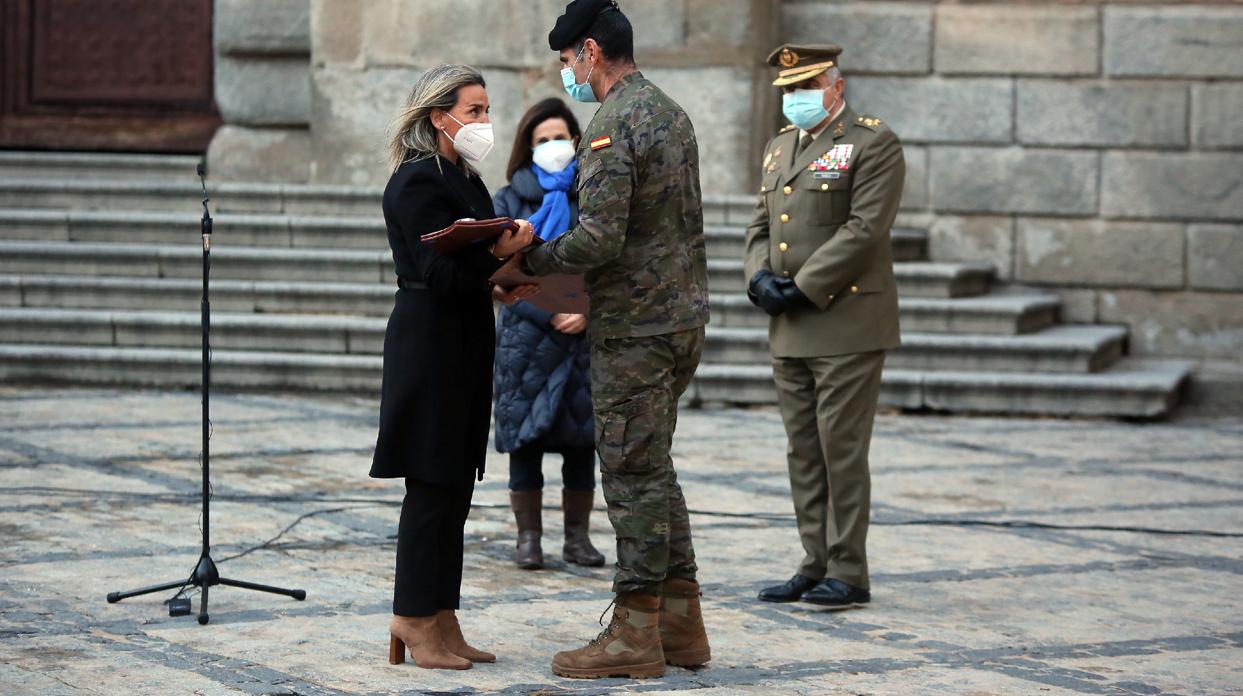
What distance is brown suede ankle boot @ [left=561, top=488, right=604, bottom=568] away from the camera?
22.9 ft

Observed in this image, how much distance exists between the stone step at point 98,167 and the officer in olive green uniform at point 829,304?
343 inches

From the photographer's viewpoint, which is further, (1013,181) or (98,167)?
(98,167)

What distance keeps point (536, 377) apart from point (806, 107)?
1419mm

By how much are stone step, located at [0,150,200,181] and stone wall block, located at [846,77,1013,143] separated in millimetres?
5123

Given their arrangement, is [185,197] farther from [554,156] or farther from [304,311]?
[554,156]

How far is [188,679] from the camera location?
16.7ft

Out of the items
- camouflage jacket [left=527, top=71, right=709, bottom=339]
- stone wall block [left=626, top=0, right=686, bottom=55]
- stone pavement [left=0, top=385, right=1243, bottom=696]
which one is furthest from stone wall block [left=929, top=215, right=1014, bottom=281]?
camouflage jacket [left=527, top=71, right=709, bottom=339]

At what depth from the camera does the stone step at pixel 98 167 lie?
47.6 ft

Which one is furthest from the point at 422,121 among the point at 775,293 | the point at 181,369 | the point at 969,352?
the point at 969,352

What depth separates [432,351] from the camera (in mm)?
5270

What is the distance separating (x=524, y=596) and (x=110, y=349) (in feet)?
21.3

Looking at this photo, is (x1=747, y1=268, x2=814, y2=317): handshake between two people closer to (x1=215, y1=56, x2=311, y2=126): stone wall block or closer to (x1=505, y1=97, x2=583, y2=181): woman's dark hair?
(x1=505, y1=97, x2=583, y2=181): woman's dark hair

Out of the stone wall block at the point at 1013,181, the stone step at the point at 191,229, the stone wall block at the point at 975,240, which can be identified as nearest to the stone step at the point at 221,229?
the stone step at the point at 191,229

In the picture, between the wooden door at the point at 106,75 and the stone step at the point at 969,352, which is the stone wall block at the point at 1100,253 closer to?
the stone step at the point at 969,352
